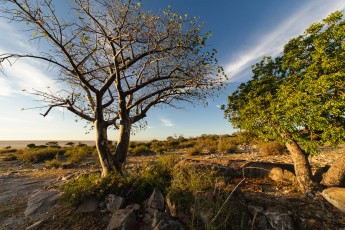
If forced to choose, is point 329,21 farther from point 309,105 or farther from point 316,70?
point 309,105

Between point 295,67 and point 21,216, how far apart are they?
31.6 ft

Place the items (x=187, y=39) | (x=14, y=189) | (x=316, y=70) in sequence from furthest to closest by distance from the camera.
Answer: (x=14, y=189)
(x=187, y=39)
(x=316, y=70)

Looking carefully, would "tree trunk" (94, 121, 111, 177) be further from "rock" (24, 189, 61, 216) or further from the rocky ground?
the rocky ground

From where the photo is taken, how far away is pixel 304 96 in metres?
5.50

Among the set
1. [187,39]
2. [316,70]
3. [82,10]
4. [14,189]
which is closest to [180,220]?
[316,70]

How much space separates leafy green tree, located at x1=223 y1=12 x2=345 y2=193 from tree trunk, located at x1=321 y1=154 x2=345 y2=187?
0.65 meters

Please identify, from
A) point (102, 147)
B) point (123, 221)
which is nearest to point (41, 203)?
point (102, 147)

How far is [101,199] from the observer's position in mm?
6680

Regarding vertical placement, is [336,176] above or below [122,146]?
below

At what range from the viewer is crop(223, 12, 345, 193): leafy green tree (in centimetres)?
530

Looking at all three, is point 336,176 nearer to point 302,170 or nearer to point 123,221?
point 302,170

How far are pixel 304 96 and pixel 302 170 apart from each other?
2924 mm

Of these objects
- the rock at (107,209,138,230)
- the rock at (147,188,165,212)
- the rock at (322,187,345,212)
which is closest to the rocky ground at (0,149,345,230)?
the rock at (322,187,345,212)

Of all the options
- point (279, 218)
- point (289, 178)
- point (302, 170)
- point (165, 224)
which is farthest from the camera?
point (289, 178)
